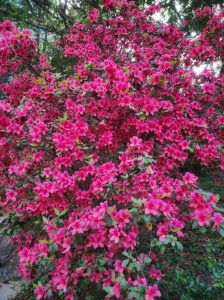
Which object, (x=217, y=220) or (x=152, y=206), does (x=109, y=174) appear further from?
(x=217, y=220)

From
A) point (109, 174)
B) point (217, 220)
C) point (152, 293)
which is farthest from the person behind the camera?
point (109, 174)

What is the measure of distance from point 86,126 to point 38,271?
1.27 metres

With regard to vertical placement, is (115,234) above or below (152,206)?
below

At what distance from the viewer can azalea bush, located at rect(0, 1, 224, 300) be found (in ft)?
7.16

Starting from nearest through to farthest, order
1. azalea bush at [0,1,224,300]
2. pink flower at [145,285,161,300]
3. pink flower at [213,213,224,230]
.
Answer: pink flower at [145,285,161,300]
pink flower at [213,213,224,230]
azalea bush at [0,1,224,300]

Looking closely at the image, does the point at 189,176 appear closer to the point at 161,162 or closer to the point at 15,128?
the point at 161,162

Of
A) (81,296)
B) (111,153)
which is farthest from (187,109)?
(81,296)

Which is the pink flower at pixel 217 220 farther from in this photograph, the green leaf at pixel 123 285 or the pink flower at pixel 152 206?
the green leaf at pixel 123 285

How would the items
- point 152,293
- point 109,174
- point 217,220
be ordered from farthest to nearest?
point 109,174 → point 217,220 → point 152,293

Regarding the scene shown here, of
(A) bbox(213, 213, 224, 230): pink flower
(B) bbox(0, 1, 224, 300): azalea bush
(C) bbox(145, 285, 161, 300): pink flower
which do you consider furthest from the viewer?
(B) bbox(0, 1, 224, 300): azalea bush

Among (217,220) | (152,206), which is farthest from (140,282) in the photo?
(217,220)

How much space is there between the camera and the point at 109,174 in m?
2.47

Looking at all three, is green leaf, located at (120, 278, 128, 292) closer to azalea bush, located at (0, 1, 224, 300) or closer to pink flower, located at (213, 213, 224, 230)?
azalea bush, located at (0, 1, 224, 300)

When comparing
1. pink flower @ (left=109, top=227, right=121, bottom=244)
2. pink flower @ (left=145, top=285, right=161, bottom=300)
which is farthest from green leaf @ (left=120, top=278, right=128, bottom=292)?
pink flower @ (left=109, top=227, right=121, bottom=244)
